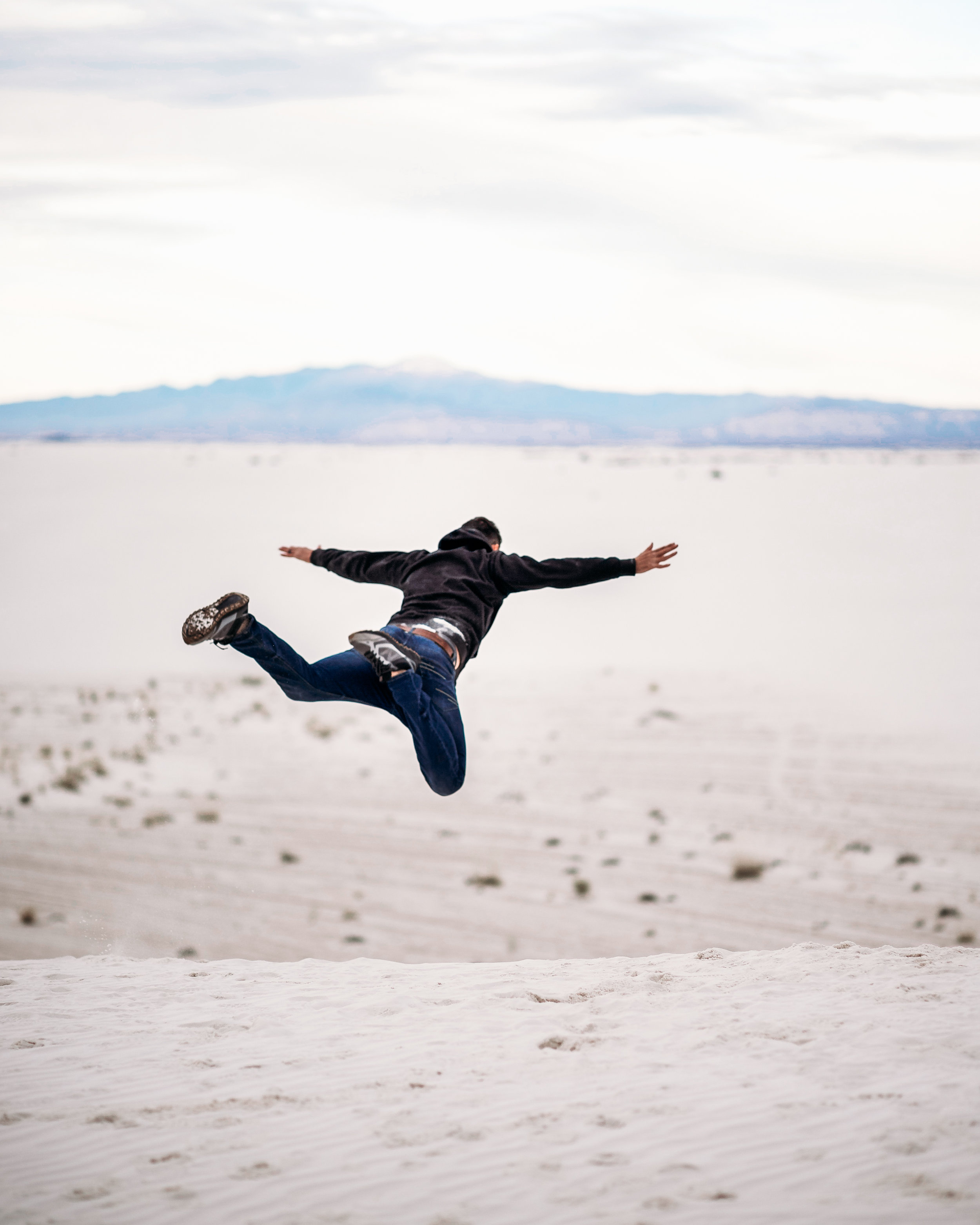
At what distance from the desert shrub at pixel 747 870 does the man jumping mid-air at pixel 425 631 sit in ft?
19.4

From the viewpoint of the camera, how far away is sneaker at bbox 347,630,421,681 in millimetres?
5812

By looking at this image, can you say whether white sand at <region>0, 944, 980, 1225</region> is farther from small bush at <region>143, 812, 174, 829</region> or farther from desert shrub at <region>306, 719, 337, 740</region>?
desert shrub at <region>306, 719, 337, 740</region>

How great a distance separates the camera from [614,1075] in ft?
19.7

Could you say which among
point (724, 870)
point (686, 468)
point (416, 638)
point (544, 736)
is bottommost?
point (724, 870)

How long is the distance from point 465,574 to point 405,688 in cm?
104

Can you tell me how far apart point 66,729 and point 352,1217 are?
1166 centimetres

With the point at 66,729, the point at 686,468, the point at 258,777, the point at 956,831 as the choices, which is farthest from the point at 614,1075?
the point at 686,468

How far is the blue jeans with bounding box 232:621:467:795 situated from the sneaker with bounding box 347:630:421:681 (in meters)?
0.05

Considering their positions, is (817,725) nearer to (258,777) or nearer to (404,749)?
(404,749)

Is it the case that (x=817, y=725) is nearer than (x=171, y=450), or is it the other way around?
(x=817, y=725)

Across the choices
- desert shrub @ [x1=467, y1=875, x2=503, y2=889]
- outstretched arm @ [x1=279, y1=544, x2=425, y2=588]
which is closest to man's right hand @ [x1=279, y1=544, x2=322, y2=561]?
outstretched arm @ [x1=279, y1=544, x2=425, y2=588]

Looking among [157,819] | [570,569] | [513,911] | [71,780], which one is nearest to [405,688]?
[570,569]

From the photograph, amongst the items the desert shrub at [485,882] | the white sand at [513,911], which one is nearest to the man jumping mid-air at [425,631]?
the white sand at [513,911]

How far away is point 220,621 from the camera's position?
19.1 feet
